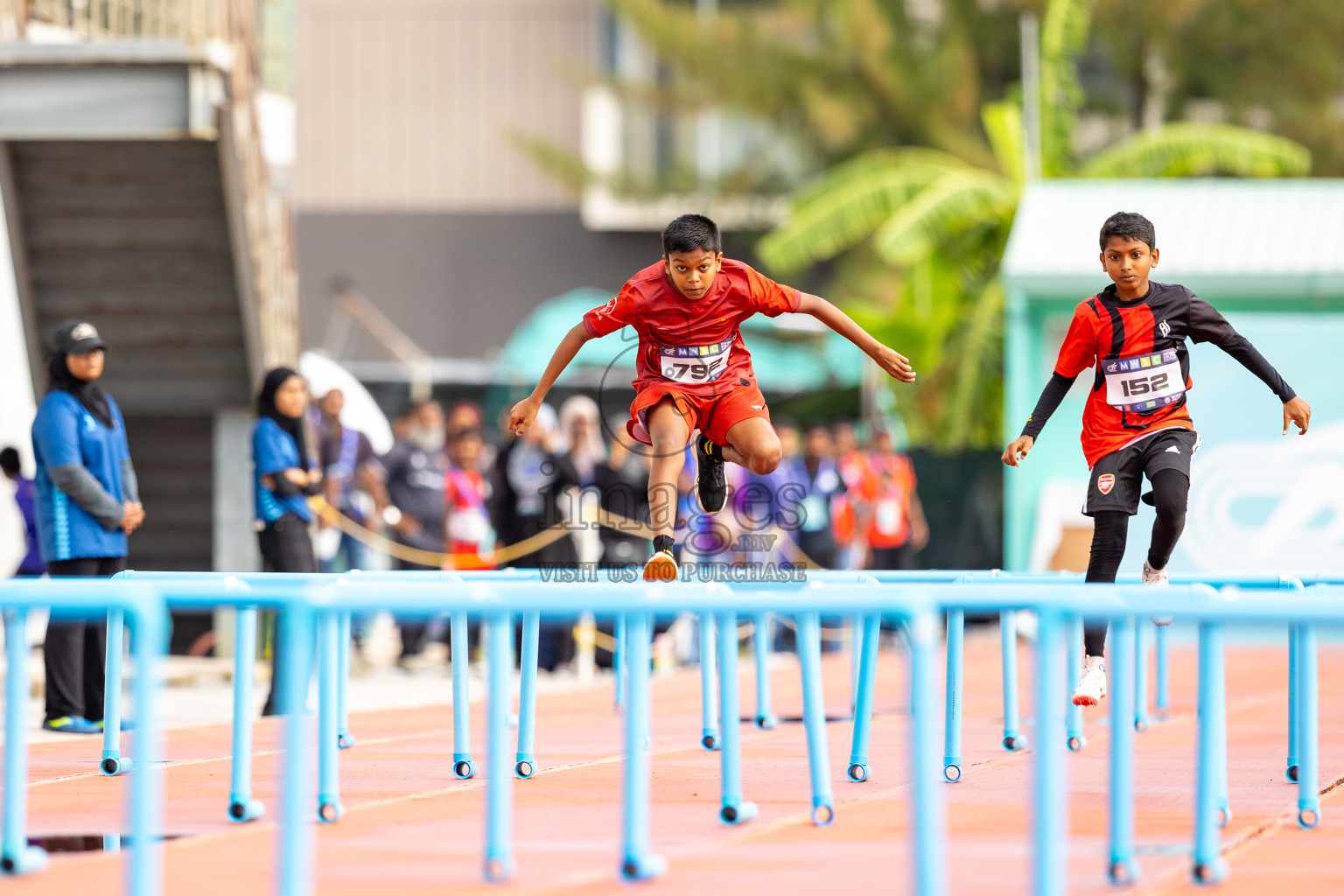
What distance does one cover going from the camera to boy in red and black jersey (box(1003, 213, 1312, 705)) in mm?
6375

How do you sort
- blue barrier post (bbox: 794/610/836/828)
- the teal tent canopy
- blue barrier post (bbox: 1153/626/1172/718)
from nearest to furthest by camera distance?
blue barrier post (bbox: 794/610/836/828), blue barrier post (bbox: 1153/626/1172/718), the teal tent canopy

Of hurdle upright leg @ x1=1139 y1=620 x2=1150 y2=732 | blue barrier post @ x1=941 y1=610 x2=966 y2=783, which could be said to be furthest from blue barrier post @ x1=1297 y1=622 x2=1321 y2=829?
hurdle upright leg @ x1=1139 y1=620 x2=1150 y2=732

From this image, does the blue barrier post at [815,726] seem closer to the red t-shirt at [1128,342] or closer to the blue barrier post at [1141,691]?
the red t-shirt at [1128,342]

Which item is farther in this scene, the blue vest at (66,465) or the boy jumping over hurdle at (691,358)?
the blue vest at (66,465)

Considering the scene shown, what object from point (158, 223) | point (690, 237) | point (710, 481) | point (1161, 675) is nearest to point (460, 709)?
point (710, 481)

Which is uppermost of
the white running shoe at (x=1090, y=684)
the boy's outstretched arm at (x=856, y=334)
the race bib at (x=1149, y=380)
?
the boy's outstretched arm at (x=856, y=334)

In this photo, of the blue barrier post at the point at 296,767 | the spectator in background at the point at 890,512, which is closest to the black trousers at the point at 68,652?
the blue barrier post at the point at 296,767

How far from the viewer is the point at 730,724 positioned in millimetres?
5258

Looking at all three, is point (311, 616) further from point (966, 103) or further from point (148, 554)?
point (966, 103)

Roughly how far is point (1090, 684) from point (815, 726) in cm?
144

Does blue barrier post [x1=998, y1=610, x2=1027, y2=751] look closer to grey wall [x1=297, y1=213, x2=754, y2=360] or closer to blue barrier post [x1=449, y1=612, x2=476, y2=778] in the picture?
blue barrier post [x1=449, y1=612, x2=476, y2=778]

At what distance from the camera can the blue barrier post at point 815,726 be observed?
5.52m

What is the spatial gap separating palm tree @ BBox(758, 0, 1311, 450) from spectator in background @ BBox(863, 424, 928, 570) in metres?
3.66

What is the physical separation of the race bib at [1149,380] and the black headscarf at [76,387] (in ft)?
17.2
